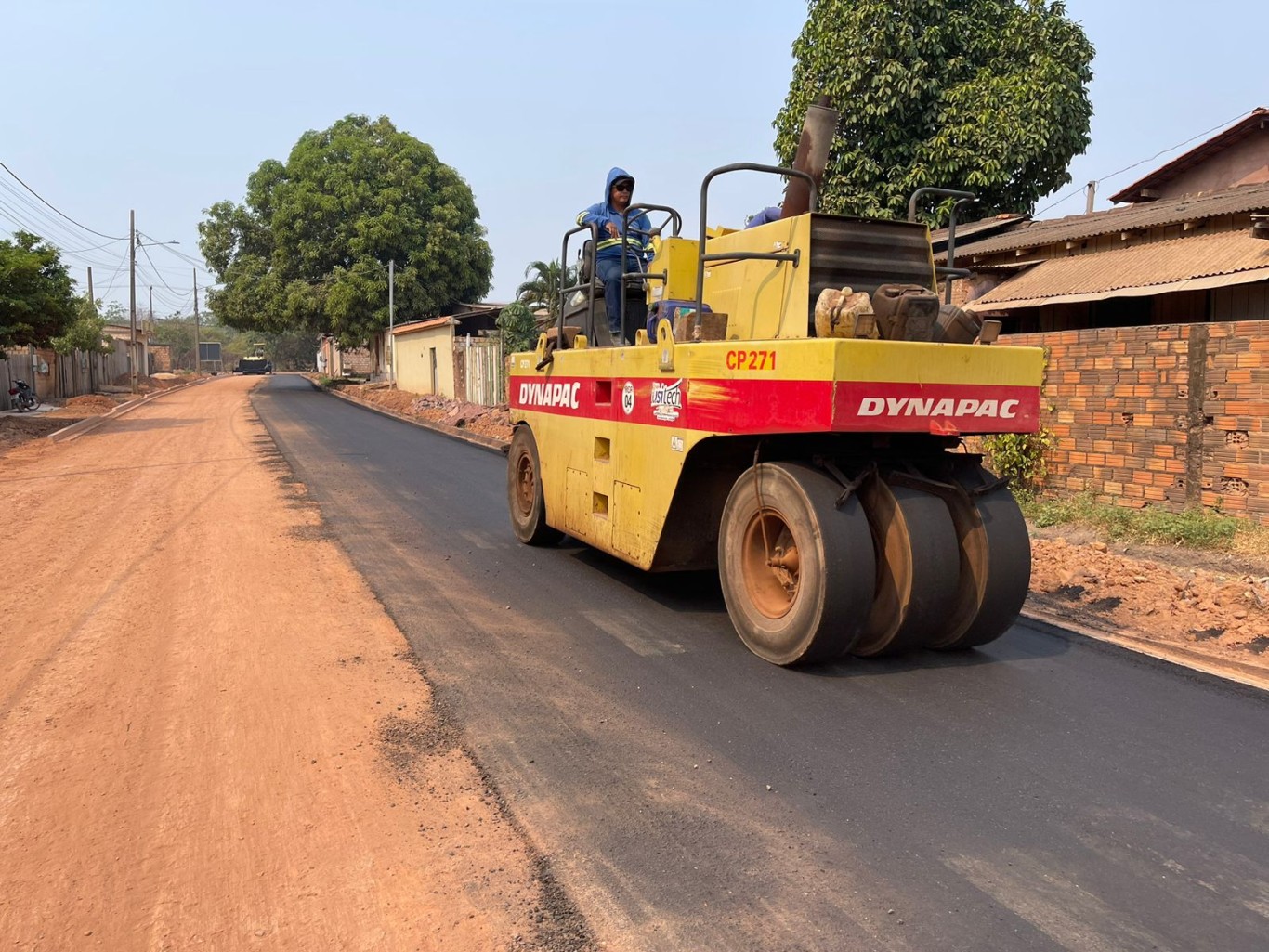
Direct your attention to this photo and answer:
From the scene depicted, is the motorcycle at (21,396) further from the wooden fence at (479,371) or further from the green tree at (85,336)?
the wooden fence at (479,371)

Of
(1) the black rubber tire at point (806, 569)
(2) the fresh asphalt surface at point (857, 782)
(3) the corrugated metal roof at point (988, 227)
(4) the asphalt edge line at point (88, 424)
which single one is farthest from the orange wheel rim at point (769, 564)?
(4) the asphalt edge line at point (88, 424)

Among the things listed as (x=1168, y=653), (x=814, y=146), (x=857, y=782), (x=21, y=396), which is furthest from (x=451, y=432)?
(x=857, y=782)

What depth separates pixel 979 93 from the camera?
51.4ft

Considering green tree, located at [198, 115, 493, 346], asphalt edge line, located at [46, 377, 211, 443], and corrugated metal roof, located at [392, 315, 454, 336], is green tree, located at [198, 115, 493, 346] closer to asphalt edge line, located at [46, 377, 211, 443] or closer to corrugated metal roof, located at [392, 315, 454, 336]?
corrugated metal roof, located at [392, 315, 454, 336]

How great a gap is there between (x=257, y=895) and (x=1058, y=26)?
17709mm

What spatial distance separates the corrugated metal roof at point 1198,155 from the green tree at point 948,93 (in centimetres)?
323

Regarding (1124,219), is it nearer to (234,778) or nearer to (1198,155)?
(1198,155)

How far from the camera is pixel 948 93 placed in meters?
15.8

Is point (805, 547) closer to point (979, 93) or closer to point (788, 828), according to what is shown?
point (788, 828)

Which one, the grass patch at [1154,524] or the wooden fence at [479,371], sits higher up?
the wooden fence at [479,371]

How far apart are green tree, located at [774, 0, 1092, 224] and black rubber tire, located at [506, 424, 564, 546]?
9970 millimetres

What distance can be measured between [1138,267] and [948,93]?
653cm

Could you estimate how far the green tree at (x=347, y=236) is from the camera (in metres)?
39.8

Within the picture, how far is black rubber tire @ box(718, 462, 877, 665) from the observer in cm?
468
